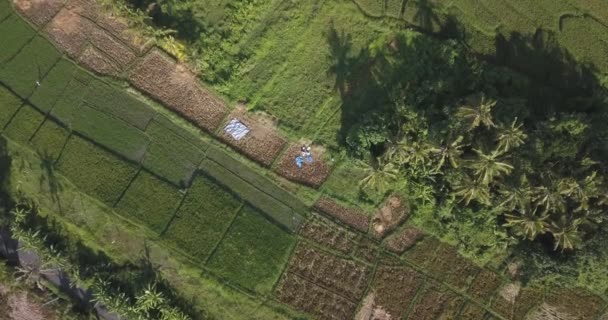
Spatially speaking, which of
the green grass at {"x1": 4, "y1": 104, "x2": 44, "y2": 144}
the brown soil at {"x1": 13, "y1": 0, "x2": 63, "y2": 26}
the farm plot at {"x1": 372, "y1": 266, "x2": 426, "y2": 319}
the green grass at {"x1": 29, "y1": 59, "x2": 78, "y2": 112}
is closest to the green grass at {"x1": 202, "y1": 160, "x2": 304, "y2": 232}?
the farm plot at {"x1": 372, "y1": 266, "x2": 426, "y2": 319}

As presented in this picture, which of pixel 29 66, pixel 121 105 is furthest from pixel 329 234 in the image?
pixel 29 66

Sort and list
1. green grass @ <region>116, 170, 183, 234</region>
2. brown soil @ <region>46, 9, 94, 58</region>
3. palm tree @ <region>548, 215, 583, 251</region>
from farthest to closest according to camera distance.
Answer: brown soil @ <region>46, 9, 94, 58</region> < green grass @ <region>116, 170, 183, 234</region> < palm tree @ <region>548, 215, 583, 251</region>

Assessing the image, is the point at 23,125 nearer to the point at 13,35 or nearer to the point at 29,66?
the point at 29,66

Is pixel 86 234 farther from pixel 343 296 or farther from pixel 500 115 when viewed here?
pixel 500 115

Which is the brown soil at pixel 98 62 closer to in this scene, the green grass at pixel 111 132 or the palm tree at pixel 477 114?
the green grass at pixel 111 132

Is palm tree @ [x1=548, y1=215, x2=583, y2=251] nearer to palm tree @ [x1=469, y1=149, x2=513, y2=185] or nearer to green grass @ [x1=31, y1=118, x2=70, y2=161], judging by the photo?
palm tree @ [x1=469, y1=149, x2=513, y2=185]

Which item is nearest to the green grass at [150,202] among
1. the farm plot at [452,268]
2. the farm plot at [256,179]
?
the farm plot at [256,179]

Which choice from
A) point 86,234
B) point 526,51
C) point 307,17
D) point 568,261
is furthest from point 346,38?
point 86,234
